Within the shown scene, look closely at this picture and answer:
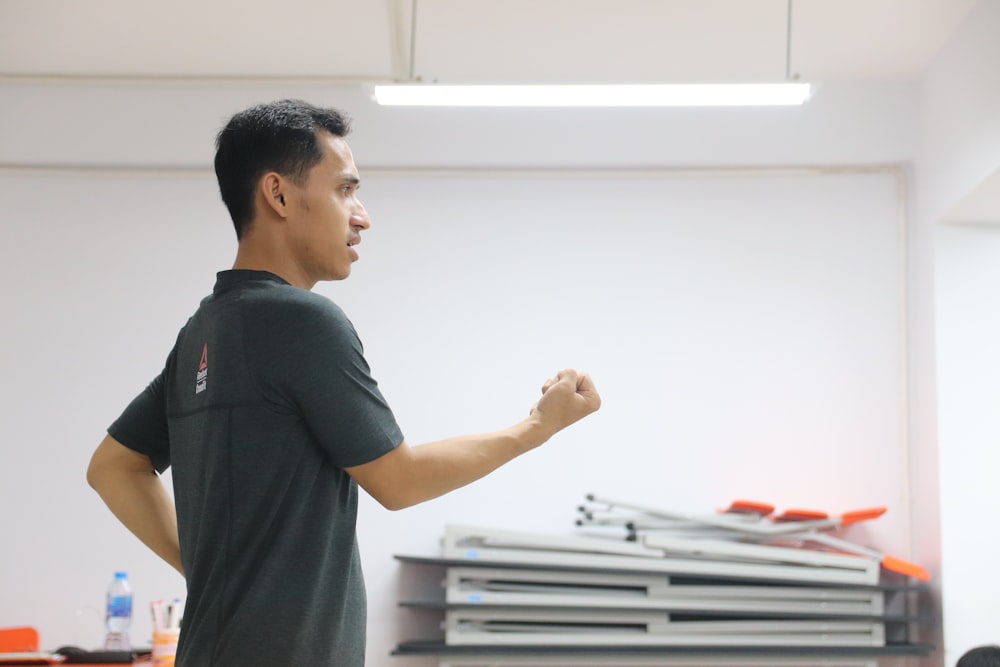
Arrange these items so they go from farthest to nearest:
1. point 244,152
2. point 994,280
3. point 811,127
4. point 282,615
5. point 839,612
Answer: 1. point 811,127
2. point 994,280
3. point 839,612
4. point 244,152
5. point 282,615

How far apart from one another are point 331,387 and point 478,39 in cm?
319

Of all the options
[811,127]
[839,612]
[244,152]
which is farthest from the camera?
[811,127]

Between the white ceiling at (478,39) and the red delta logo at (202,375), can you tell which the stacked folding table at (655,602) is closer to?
the white ceiling at (478,39)

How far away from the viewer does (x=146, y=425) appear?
1559 mm

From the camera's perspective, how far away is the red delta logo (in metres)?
1.36

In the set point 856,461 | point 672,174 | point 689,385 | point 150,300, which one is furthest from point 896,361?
point 150,300

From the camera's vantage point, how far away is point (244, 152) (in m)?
1.45

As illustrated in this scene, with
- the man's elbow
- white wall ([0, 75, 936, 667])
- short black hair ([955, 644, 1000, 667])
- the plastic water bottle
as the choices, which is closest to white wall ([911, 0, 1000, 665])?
white wall ([0, 75, 936, 667])

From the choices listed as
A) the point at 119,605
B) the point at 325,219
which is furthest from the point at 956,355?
the point at 325,219

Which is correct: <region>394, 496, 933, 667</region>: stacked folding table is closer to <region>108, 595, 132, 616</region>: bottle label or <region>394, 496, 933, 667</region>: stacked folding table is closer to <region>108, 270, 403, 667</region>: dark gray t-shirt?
<region>108, 595, 132, 616</region>: bottle label

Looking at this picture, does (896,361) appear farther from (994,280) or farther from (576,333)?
(576,333)

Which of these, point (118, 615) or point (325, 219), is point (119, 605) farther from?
point (325, 219)

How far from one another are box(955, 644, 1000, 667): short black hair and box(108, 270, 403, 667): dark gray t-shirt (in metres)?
1.49

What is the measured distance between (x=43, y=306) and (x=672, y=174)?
101 inches
